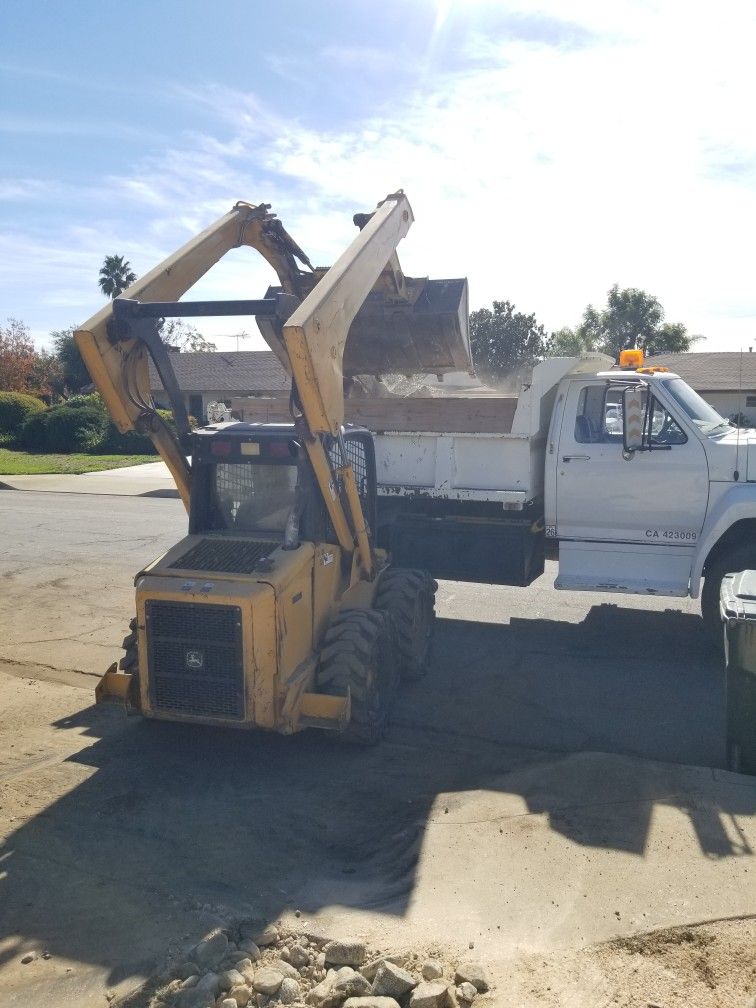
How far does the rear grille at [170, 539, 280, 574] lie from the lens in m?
6.05

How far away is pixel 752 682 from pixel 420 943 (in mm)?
2688

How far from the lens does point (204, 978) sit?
149 inches

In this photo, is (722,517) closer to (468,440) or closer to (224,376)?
(468,440)

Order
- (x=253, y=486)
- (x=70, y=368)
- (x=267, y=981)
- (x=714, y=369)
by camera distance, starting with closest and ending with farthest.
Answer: (x=267, y=981)
(x=253, y=486)
(x=714, y=369)
(x=70, y=368)

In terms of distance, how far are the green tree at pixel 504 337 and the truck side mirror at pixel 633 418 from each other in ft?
154

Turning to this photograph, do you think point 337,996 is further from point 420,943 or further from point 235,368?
point 235,368

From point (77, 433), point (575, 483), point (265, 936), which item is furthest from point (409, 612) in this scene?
point (77, 433)

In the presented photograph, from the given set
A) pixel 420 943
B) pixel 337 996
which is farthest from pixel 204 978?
pixel 420 943

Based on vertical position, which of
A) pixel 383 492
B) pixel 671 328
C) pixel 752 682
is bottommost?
pixel 752 682

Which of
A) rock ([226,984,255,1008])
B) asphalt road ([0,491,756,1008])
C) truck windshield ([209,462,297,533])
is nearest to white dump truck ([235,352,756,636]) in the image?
asphalt road ([0,491,756,1008])

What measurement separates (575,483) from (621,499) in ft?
1.49

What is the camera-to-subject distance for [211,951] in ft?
13.0

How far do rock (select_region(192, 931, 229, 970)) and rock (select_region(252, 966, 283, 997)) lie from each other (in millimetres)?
198

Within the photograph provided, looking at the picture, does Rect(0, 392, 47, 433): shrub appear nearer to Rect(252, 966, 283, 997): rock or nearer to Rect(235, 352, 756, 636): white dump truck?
Rect(235, 352, 756, 636): white dump truck
